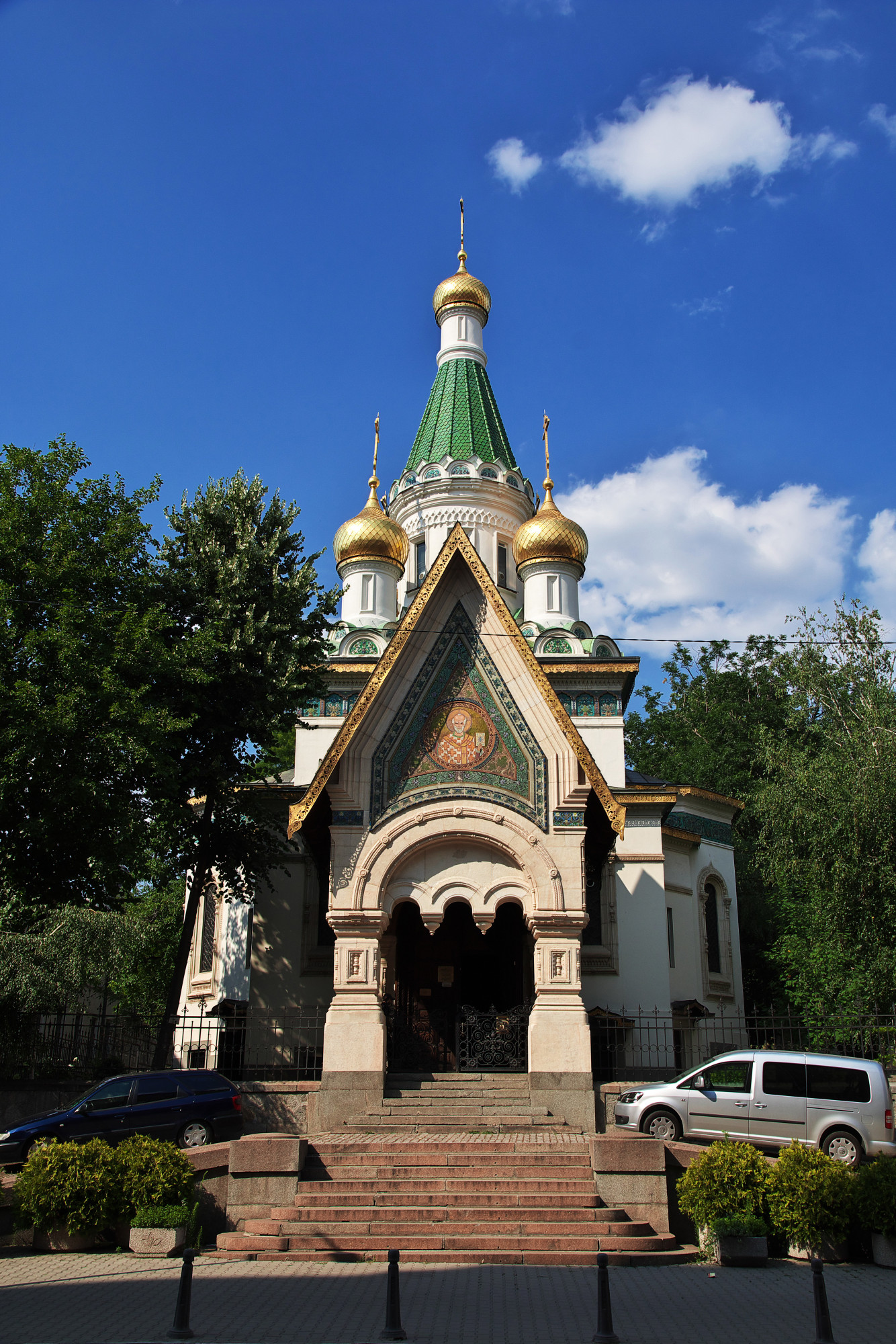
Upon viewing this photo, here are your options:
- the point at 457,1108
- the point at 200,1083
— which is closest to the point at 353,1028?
the point at 457,1108

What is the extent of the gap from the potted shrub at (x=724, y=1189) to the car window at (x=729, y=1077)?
93.5 inches

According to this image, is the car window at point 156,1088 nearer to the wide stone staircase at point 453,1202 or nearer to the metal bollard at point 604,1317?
the wide stone staircase at point 453,1202

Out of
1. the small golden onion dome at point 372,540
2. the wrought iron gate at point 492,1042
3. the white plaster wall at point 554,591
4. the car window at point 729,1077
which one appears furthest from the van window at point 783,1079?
the small golden onion dome at point 372,540

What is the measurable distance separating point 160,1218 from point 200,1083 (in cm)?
307

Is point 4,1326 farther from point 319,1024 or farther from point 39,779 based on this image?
point 319,1024

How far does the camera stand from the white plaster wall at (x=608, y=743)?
21703mm

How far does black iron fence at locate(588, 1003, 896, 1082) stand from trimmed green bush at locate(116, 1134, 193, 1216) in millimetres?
7014

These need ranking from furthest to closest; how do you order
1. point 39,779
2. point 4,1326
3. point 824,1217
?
point 39,779 → point 824,1217 → point 4,1326

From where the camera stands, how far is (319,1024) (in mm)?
18375

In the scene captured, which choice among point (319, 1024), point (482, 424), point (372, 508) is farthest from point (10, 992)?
point (482, 424)

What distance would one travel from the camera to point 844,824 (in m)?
18.9

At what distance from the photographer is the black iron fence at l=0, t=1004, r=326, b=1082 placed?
632 inches

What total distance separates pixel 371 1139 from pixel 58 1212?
11.7 ft

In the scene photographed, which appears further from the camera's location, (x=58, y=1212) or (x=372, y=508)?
(x=372, y=508)
